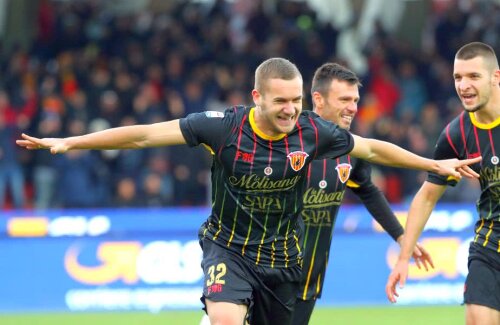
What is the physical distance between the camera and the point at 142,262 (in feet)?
47.8

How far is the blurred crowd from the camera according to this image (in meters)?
16.8

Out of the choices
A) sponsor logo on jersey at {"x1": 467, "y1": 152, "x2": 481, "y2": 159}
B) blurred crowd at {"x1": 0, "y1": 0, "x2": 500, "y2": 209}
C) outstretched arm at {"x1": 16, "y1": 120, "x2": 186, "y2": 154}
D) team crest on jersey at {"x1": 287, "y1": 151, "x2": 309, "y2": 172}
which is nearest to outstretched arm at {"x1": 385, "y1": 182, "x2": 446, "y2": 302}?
sponsor logo on jersey at {"x1": 467, "y1": 152, "x2": 481, "y2": 159}

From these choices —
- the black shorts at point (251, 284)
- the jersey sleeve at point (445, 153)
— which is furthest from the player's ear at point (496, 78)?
the black shorts at point (251, 284)

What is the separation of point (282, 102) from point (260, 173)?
0.51m

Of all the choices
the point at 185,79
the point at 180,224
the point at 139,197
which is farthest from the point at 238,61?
the point at 180,224

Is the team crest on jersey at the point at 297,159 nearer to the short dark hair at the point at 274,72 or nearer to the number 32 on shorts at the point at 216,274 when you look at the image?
the short dark hair at the point at 274,72

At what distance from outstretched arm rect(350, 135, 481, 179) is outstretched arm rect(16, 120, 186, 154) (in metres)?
1.29

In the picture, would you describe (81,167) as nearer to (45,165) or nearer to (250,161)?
(45,165)

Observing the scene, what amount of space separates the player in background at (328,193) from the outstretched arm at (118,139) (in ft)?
4.73

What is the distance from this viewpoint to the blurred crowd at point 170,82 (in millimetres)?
16812

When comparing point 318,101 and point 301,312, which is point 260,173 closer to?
point 301,312

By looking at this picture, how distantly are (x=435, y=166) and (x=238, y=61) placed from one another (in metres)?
11.6

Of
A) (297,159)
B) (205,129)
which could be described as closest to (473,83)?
(297,159)

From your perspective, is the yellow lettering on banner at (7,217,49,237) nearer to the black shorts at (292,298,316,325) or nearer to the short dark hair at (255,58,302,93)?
the black shorts at (292,298,316,325)
